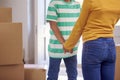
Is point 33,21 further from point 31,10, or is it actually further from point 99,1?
point 99,1

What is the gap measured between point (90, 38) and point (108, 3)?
0.24 meters

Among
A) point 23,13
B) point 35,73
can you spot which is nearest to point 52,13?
point 35,73

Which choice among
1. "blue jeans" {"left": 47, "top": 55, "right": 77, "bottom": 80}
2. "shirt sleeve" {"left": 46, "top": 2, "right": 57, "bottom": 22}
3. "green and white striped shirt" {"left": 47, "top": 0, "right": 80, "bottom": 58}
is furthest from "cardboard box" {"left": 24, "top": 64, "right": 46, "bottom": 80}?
"shirt sleeve" {"left": 46, "top": 2, "right": 57, "bottom": 22}

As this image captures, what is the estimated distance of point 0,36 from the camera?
1.92m

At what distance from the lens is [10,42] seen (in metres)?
1.93

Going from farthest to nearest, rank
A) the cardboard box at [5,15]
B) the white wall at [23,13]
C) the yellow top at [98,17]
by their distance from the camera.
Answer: the white wall at [23,13], the cardboard box at [5,15], the yellow top at [98,17]

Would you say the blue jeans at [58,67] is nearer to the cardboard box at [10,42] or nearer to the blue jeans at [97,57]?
the cardboard box at [10,42]

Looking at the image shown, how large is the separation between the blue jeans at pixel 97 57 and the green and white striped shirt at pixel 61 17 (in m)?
0.63

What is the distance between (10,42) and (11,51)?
8cm

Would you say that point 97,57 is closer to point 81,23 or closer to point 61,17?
point 81,23

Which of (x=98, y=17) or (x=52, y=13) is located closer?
(x=98, y=17)

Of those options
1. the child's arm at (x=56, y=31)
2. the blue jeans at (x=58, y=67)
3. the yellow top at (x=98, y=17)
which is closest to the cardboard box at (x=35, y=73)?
the blue jeans at (x=58, y=67)

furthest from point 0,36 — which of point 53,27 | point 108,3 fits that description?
point 108,3

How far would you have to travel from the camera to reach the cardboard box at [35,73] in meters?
2.13
